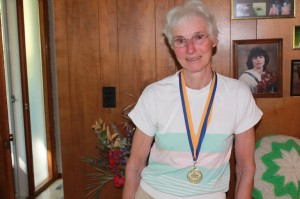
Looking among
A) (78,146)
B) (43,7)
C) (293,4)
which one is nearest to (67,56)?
(78,146)

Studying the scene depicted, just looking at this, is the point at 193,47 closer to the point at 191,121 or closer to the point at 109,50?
the point at 191,121

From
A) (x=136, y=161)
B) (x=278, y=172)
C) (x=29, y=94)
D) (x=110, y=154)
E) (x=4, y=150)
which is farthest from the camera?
(x=29, y=94)

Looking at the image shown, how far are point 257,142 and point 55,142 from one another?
2636 millimetres

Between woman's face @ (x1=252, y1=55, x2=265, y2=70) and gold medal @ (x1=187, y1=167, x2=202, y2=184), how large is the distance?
0.95 m

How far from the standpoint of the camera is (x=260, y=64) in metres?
1.92

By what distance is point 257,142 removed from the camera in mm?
1816

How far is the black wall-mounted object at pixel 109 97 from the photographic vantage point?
2.06m

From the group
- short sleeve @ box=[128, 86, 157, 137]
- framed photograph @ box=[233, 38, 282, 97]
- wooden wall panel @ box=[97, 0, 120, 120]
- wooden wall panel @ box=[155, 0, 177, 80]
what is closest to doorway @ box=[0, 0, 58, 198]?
wooden wall panel @ box=[97, 0, 120, 120]

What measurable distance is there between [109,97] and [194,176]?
99 centimetres

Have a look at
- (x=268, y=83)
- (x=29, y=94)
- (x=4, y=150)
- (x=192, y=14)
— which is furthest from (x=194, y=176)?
(x=29, y=94)

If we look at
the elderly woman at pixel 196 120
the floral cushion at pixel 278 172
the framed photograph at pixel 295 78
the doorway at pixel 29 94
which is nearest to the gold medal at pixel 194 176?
the elderly woman at pixel 196 120

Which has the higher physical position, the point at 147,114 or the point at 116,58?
the point at 116,58

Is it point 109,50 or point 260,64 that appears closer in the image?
point 260,64

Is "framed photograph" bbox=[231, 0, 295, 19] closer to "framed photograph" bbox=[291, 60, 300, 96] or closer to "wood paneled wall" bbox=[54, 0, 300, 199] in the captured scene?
"wood paneled wall" bbox=[54, 0, 300, 199]
